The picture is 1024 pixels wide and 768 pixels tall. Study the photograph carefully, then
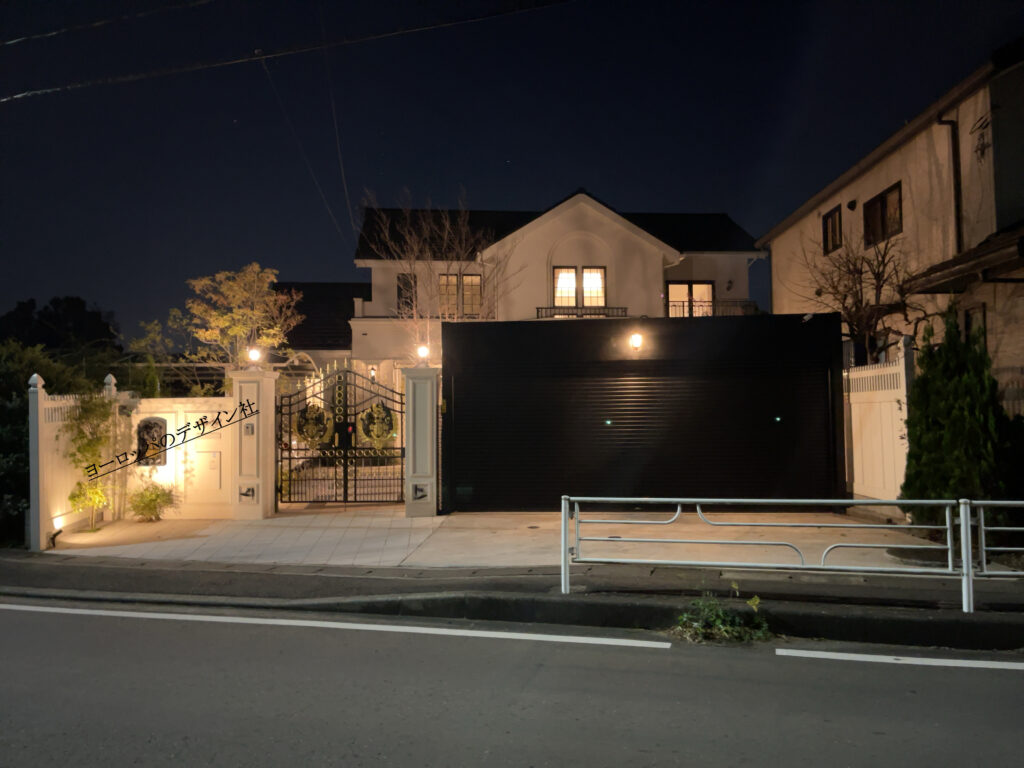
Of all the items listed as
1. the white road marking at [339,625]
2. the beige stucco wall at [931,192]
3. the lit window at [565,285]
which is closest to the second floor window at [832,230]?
the beige stucco wall at [931,192]

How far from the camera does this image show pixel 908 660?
577 centimetres

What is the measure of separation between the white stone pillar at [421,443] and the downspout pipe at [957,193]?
973cm

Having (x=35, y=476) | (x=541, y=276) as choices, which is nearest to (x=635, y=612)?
(x=35, y=476)

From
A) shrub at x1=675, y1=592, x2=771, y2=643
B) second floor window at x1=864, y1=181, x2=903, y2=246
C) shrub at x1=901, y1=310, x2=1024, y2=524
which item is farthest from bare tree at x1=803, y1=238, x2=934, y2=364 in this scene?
shrub at x1=675, y1=592, x2=771, y2=643

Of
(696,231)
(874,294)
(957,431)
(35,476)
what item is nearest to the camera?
(957,431)

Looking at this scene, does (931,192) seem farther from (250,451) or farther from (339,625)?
(339,625)

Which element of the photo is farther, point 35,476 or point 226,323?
point 226,323

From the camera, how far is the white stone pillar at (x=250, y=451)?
12.1 meters

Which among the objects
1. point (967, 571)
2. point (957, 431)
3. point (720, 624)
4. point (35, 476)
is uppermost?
point (957, 431)

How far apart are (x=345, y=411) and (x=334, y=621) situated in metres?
6.36

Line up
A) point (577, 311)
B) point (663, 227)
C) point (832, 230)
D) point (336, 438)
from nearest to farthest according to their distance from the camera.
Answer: point (336, 438), point (832, 230), point (577, 311), point (663, 227)

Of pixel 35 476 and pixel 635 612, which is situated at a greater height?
pixel 35 476

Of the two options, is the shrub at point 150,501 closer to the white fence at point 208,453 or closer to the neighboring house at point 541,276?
the white fence at point 208,453

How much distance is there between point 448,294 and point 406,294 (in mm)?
1376
